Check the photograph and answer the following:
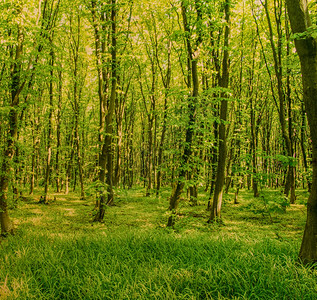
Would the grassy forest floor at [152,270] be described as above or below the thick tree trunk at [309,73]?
below

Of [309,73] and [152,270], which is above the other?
[309,73]

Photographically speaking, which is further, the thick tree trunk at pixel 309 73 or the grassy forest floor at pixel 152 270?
the thick tree trunk at pixel 309 73

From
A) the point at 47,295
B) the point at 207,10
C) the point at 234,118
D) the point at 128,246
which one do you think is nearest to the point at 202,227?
the point at 128,246

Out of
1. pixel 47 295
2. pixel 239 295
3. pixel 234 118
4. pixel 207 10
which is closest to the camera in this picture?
pixel 239 295

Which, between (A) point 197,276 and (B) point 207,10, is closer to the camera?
(A) point 197,276

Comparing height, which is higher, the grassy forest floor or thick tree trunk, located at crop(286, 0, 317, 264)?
thick tree trunk, located at crop(286, 0, 317, 264)

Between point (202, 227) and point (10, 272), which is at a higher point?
point (10, 272)

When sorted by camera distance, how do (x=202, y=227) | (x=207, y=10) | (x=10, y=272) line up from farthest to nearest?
1. (x=202, y=227)
2. (x=207, y=10)
3. (x=10, y=272)

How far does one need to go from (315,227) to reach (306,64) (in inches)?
107

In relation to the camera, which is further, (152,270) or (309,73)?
(152,270)

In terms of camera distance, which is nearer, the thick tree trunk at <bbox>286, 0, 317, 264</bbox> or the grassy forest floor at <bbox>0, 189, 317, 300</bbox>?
A: the grassy forest floor at <bbox>0, 189, 317, 300</bbox>

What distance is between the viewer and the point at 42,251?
16.9 feet

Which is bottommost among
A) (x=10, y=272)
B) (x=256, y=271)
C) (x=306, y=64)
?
(x=10, y=272)

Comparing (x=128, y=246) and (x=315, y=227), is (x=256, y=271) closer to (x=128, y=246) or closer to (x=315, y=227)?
(x=315, y=227)
